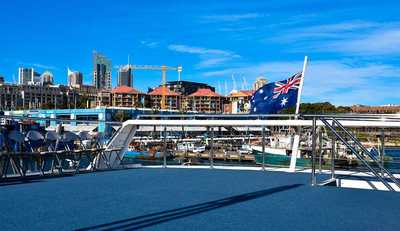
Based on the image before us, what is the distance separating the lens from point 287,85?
A: 2025cm

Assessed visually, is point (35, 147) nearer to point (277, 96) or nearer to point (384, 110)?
point (277, 96)

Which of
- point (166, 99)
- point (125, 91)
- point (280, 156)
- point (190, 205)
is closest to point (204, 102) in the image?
point (166, 99)

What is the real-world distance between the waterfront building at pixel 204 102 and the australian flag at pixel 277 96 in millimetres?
162901

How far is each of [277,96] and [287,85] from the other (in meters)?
0.71

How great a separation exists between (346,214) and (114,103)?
18055 cm

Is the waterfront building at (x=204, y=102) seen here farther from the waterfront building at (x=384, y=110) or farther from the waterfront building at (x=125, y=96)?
the waterfront building at (x=384, y=110)

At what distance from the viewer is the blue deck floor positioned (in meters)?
4.93

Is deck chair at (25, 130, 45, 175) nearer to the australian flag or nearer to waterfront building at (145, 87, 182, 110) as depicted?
the australian flag

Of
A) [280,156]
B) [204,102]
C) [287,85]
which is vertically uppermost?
[204,102]

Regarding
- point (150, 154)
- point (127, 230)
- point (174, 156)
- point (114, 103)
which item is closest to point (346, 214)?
point (127, 230)

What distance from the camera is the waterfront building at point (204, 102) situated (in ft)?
614

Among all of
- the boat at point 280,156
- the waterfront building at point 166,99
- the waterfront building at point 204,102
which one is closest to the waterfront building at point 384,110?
the boat at point 280,156

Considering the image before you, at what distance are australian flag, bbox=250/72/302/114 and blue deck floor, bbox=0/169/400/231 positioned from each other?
37.7ft

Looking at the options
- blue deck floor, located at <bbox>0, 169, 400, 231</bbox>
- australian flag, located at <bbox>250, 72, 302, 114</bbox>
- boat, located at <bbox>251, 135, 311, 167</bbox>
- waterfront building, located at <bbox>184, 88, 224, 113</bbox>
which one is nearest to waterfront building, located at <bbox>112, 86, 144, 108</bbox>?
waterfront building, located at <bbox>184, 88, 224, 113</bbox>
